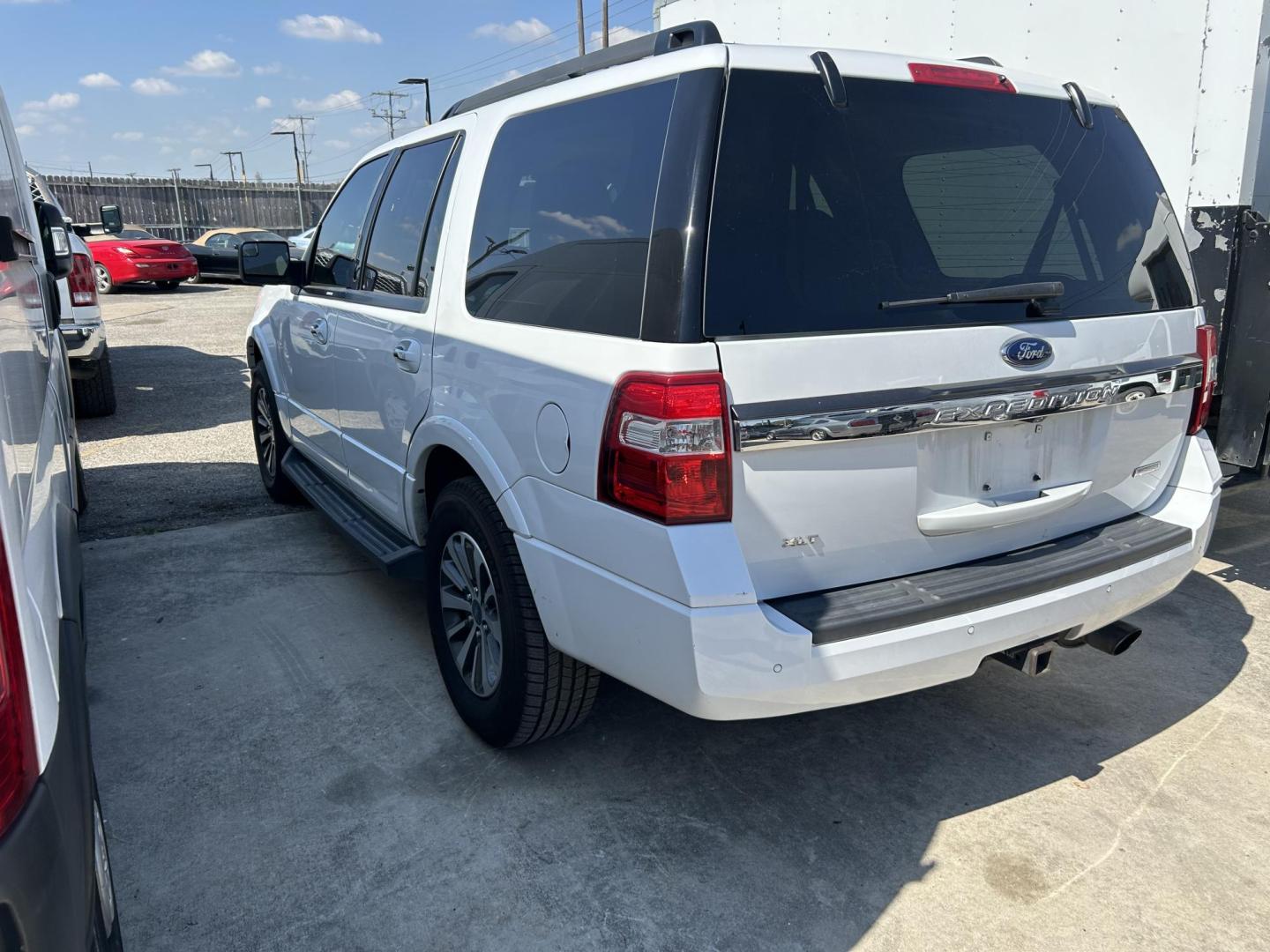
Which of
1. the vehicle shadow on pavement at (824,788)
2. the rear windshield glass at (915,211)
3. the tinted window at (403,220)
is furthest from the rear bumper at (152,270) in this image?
the rear windshield glass at (915,211)

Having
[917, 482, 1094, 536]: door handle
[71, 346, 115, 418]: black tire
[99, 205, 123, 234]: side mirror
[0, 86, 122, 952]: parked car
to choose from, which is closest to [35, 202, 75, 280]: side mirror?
[71, 346, 115, 418]: black tire

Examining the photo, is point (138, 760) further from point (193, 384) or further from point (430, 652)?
point (193, 384)

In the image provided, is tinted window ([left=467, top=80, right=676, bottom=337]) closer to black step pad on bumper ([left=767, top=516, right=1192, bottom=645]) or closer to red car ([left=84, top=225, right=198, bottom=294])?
black step pad on bumper ([left=767, top=516, right=1192, bottom=645])

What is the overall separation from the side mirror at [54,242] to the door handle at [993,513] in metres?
4.08

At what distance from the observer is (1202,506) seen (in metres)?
3.02

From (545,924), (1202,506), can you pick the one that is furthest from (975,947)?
(1202,506)

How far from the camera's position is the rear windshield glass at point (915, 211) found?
2307 millimetres

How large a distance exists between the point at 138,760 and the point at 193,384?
26.0 feet

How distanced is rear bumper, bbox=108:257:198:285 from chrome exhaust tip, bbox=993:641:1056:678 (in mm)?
20016

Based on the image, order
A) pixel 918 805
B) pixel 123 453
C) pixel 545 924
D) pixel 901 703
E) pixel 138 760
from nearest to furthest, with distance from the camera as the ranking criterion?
pixel 545 924
pixel 918 805
pixel 138 760
pixel 901 703
pixel 123 453

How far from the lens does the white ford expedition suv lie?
2250 millimetres

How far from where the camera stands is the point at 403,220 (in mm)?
3711

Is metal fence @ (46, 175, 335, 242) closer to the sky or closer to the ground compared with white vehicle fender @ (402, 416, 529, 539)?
closer to the sky

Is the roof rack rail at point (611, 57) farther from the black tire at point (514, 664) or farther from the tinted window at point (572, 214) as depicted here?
the black tire at point (514, 664)
